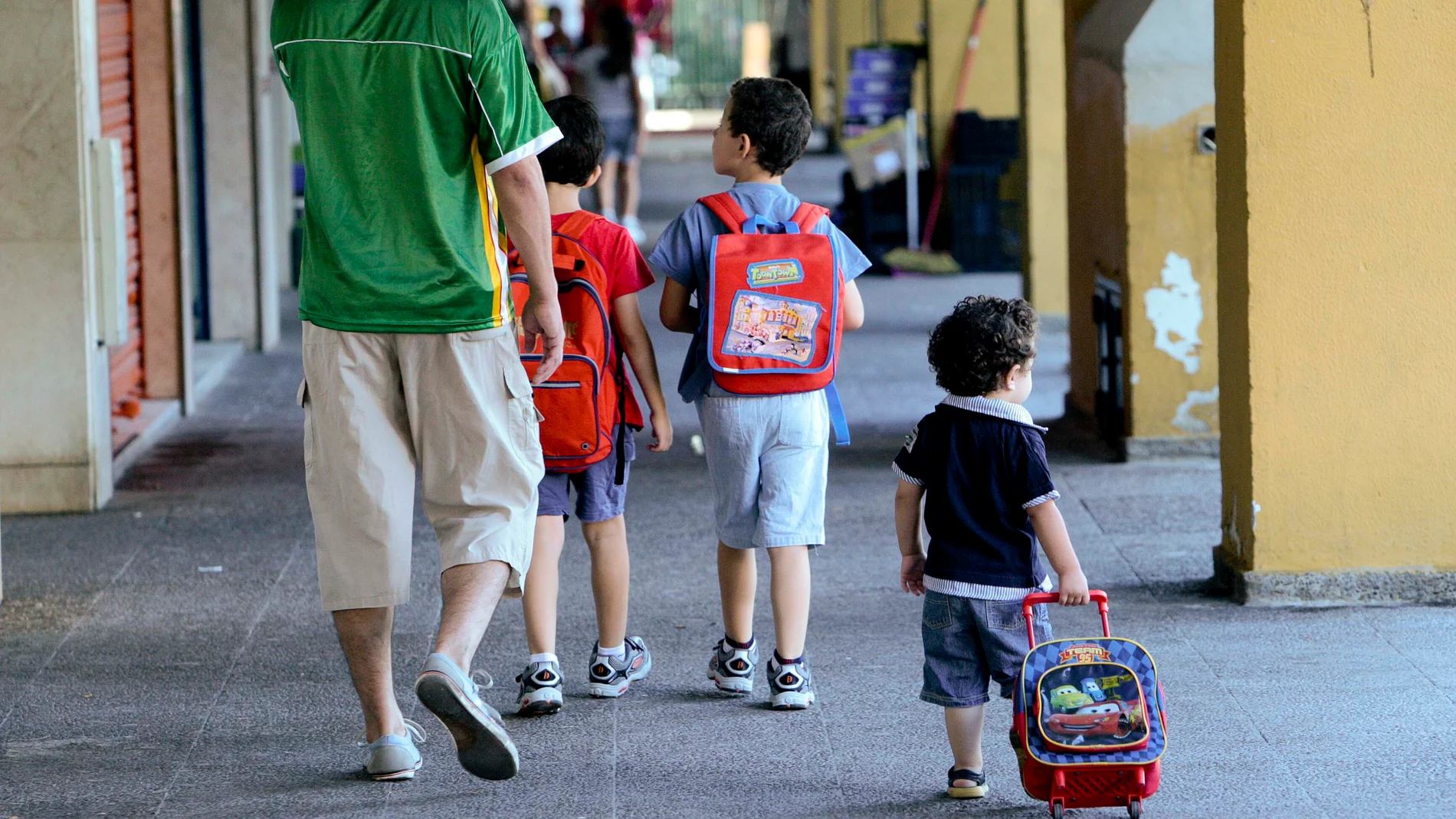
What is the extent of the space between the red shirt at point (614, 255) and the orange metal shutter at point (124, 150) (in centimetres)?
460

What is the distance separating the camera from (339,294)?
376 centimetres

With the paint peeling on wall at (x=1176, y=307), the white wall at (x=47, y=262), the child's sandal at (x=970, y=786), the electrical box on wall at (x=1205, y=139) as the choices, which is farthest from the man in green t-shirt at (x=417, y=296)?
the electrical box on wall at (x=1205, y=139)

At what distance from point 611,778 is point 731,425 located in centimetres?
92

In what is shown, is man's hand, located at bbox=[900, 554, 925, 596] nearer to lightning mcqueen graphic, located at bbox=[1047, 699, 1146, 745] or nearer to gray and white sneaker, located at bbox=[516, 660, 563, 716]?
lightning mcqueen graphic, located at bbox=[1047, 699, 1146, 745]

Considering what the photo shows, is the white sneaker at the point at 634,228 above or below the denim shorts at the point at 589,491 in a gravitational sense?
above

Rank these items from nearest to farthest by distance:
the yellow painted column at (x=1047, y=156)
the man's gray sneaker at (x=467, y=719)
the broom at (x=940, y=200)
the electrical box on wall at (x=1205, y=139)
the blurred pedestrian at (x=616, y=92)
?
the man's gray sneaker at (x=467, y=719), the electrical box on wall at (x=1205, y=139), the yellow painted column at (x=1047, y=156), the broom at (x=940, y=200), the blurred pedestrian at (x=616, y=92)

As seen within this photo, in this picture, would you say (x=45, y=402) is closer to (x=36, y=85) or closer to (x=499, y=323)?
(x=36, y=85)

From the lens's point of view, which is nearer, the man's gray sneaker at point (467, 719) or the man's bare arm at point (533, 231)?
the man's gray sneaker at point (467, 719)

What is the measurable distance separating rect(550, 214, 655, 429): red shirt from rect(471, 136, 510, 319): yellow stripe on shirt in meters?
0.50

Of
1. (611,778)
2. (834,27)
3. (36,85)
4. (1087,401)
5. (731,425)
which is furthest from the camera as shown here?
(834,27)

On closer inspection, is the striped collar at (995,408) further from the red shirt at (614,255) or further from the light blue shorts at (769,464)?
the red shirt at (614,255)

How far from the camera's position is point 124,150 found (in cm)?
862

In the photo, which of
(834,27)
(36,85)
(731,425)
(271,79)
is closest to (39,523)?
(36,85)

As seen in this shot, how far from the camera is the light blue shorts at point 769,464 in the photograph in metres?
4.38
